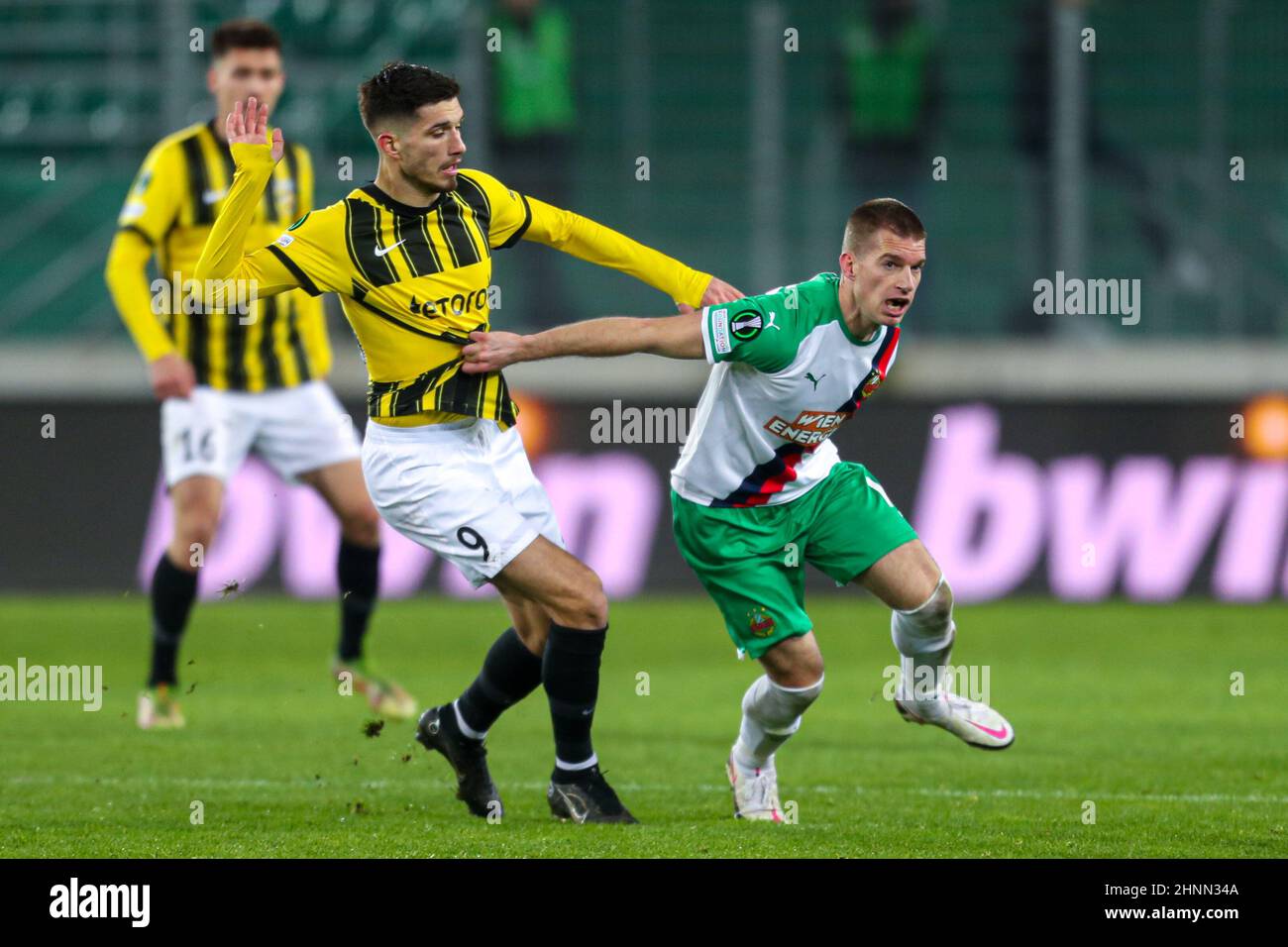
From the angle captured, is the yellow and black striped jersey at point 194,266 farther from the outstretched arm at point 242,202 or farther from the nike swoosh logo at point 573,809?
the nike swoosh logo at point 573,809

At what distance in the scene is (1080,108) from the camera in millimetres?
13203

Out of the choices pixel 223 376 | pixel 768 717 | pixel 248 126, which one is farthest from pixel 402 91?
pixel 223 376

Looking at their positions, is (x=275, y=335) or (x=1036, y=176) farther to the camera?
(x=1036, y=176)

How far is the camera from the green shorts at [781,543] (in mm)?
5867

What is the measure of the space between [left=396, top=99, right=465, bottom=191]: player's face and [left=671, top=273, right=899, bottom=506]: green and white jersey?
88cm

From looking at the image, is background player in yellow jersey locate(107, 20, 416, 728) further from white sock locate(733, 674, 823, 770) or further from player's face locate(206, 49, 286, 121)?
white sock locate(733, 674, 823, 770)

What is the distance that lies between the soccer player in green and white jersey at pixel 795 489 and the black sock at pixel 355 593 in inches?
101

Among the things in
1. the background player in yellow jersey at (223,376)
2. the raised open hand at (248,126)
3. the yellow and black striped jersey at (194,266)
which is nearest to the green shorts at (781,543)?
the raised open hand at (248,126)

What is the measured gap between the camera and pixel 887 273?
5633mm

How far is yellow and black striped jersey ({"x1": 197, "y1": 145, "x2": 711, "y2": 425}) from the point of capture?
5672 mm
